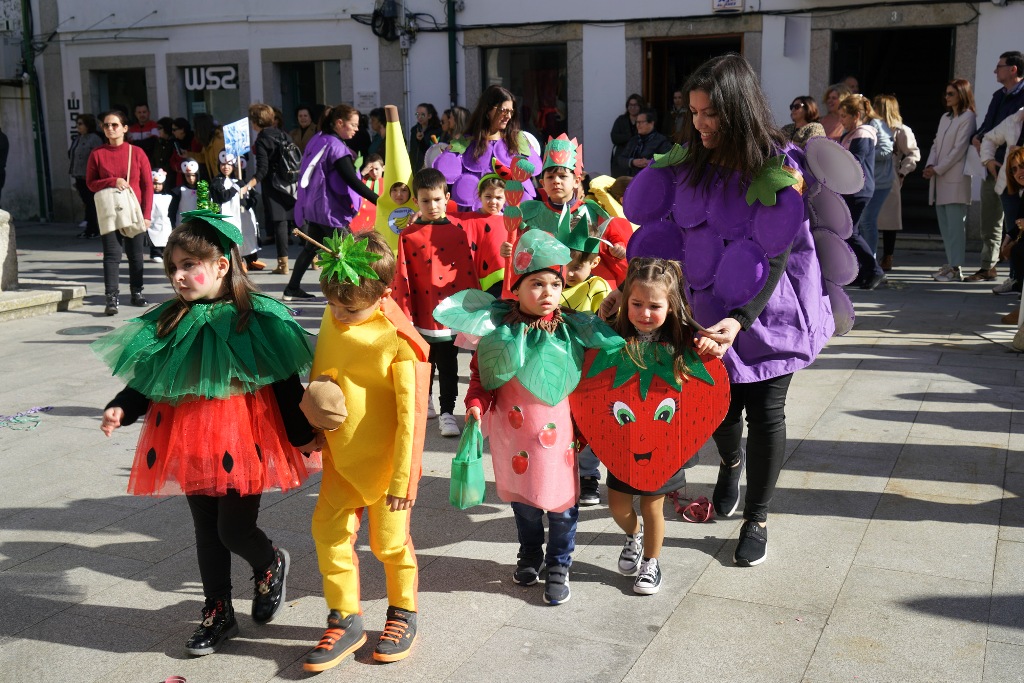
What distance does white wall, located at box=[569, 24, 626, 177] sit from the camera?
1488 centimetres

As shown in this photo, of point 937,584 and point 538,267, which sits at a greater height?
point 538,267

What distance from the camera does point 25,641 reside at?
11.6 ft

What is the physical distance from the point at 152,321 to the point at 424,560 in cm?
143

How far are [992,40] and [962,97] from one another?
2803 mm

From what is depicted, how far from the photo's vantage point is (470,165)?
6.39 m

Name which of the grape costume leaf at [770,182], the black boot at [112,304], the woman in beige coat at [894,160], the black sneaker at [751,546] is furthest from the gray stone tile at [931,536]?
the black boot at [112,304]

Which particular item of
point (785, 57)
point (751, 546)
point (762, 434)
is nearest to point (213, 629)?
point (751, 546)

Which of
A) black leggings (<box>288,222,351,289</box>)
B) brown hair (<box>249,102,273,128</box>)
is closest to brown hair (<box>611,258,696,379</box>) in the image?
black leggings (<box>288,222,351,289</box>)

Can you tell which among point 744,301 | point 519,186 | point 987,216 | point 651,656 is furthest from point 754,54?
point 651,656

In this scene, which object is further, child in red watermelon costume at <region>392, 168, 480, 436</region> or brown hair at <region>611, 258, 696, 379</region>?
child in red watermelon costume at <region>392, 168, 480, 436</region>

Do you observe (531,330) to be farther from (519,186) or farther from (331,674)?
(519,186)

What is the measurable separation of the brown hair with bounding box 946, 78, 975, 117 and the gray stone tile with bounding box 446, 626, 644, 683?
29.0 ft

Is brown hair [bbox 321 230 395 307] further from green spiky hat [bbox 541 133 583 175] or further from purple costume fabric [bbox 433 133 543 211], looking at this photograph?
purple costume fabric [bbox 433 133 543 211]

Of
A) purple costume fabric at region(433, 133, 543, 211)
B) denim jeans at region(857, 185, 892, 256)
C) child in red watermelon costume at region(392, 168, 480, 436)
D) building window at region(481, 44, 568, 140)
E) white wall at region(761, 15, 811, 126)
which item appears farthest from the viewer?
building window at region(481, 44, 568, 140)
